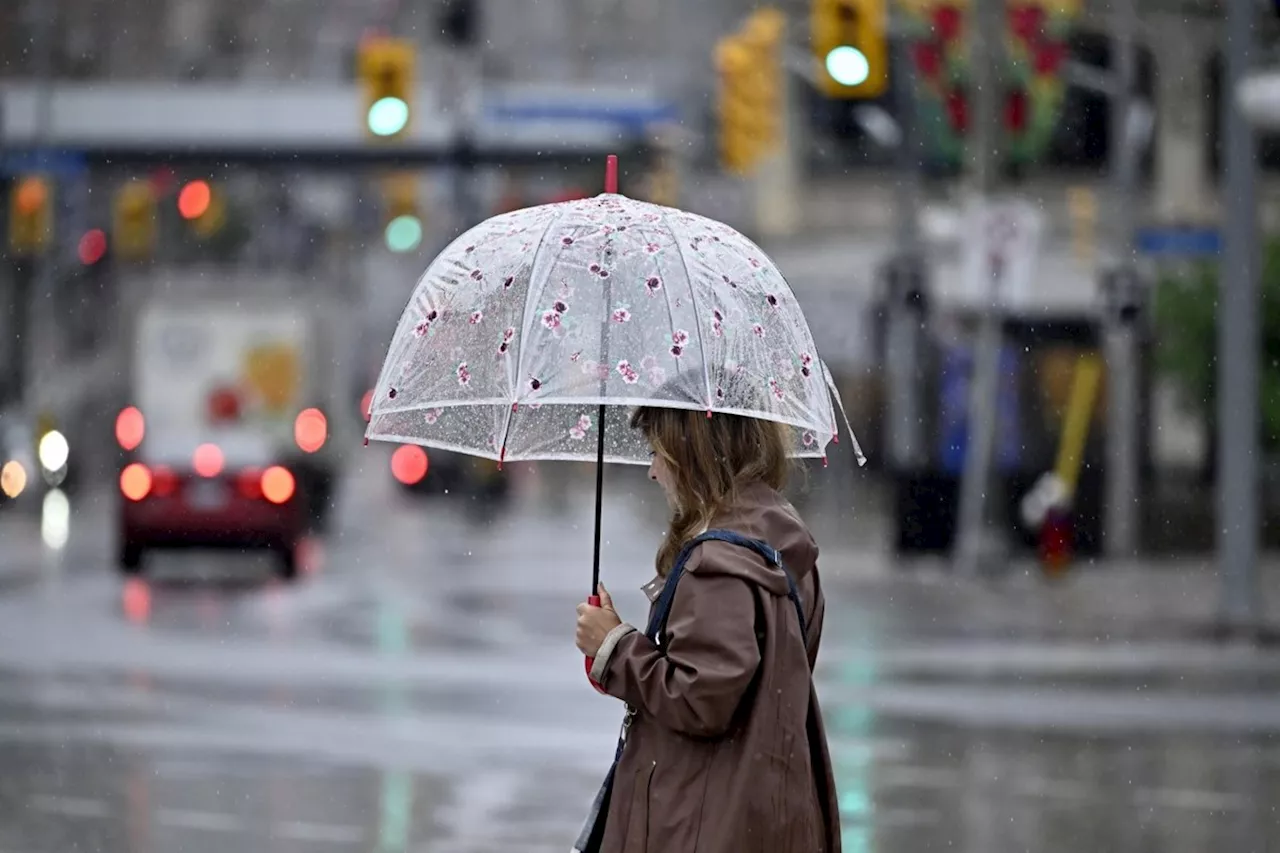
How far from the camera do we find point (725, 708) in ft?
14.5

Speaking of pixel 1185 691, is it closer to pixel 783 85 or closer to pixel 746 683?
pixel 746 683

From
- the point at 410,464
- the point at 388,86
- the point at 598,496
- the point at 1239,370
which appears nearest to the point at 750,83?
the point at 388,86

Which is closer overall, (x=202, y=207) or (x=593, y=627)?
(x=593, y=627)

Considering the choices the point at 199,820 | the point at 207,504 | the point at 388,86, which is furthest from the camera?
the point at 207,504

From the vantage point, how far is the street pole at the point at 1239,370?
18.0m

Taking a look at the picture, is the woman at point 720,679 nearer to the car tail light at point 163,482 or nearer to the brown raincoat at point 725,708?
the brown raincoat at point 725,708

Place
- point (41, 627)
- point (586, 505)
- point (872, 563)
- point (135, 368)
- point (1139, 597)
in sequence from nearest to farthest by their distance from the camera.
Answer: point (41, 627) < point (1139, 597) < point (872, 563) < point (135, 368) < point (586, 505)

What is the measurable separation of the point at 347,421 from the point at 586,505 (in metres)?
8.72

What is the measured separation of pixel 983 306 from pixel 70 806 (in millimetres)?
15644

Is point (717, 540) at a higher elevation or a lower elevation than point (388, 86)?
lower

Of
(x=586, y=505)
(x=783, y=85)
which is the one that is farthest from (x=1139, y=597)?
(x=783, y=85)

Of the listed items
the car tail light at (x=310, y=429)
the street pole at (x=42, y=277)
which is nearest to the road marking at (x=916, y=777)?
the car tail light at (x=310, y=429)

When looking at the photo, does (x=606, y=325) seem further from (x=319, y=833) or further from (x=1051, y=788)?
(x=1051, y=788)

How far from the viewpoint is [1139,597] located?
2131cm
